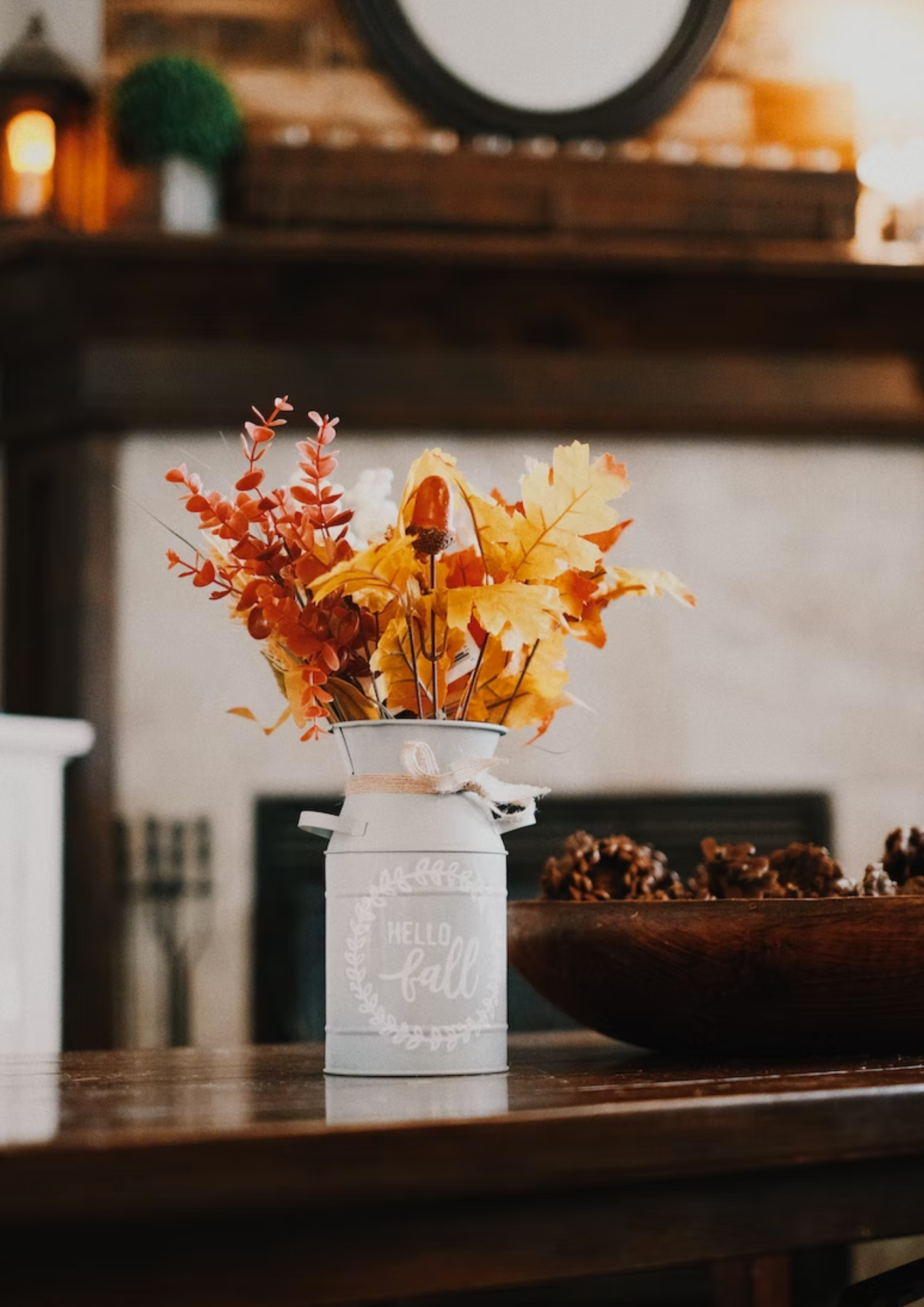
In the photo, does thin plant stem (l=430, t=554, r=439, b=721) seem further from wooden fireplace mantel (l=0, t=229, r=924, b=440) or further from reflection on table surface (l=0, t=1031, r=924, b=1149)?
wooden fireplace mantel (l=0, t=229, r=924, b=440)

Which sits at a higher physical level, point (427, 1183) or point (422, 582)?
point (422, 582)

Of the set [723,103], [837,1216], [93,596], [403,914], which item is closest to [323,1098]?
[403,914]

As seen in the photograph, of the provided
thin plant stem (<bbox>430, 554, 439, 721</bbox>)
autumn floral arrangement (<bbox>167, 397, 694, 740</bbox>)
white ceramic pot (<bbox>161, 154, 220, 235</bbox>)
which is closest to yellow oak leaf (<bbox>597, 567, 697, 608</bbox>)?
autumn floral arrangement (<bbox>167, 397, 694, 740</bbox>)

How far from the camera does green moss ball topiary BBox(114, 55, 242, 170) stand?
2.75 m

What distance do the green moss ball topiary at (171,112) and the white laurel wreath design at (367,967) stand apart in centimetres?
218

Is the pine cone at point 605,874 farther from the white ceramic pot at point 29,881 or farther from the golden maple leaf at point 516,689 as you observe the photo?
the white ceramic pot at point 29,881

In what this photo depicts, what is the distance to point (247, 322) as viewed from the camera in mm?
2836

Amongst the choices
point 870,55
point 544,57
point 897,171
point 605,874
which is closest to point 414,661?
point 605,874

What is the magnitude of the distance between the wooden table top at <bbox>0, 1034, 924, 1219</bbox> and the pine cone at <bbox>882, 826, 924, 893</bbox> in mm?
220

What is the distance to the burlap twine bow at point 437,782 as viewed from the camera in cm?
94

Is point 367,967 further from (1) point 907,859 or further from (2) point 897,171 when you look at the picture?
(2) point 897,171

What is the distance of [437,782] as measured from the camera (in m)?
0.94

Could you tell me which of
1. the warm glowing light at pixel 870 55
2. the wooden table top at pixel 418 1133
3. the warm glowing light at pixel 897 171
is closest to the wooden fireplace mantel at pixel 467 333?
the warm glowing light at pixel 897 171

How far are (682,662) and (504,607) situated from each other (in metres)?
2.05
